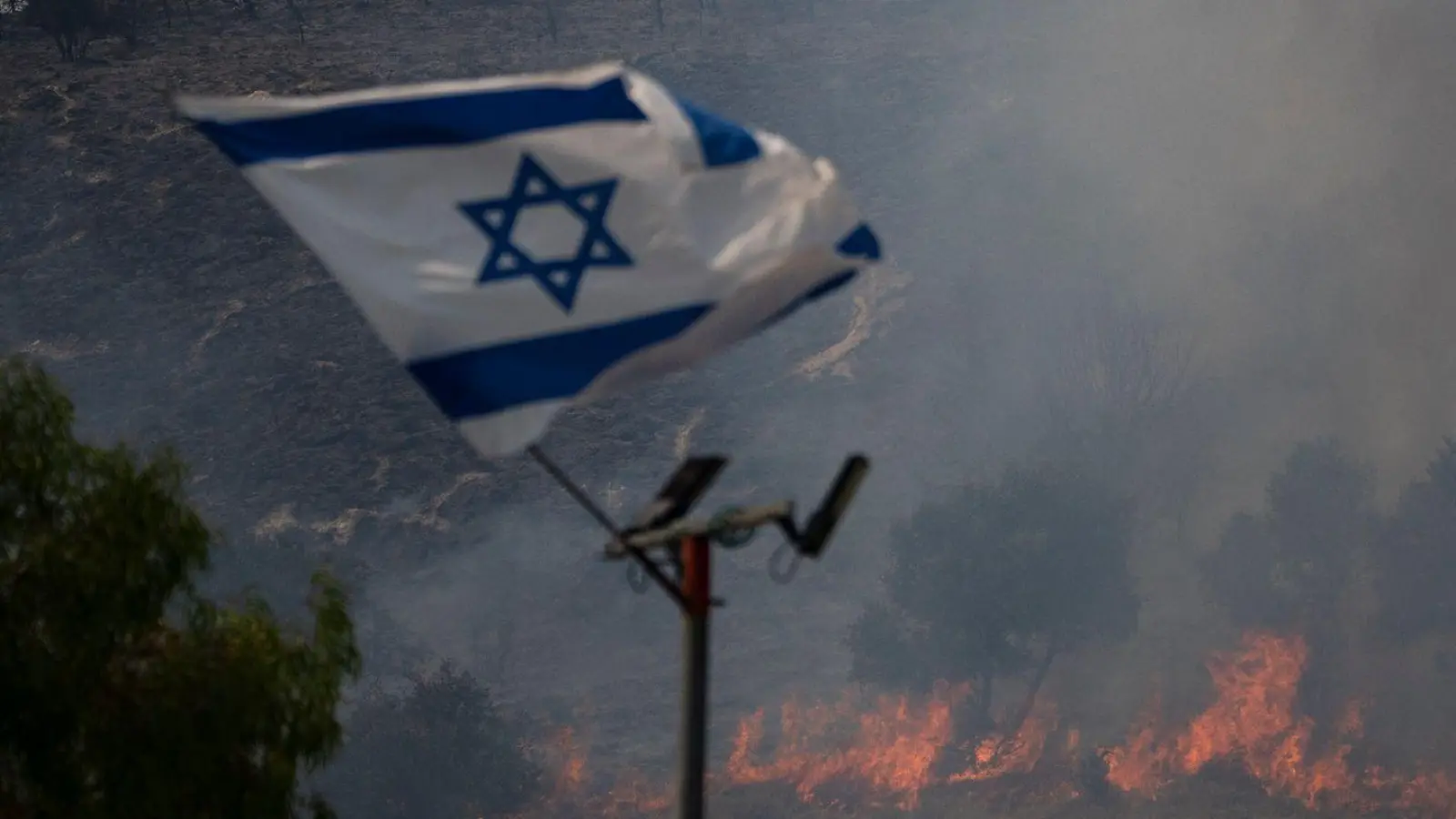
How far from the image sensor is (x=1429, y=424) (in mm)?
100562

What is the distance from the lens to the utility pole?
8.67 metres

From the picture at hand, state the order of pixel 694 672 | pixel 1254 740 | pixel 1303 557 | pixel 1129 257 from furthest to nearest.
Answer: pixel 1129 257 → pixel 1303 557 → pixel 1254 740 → pixel 694 672

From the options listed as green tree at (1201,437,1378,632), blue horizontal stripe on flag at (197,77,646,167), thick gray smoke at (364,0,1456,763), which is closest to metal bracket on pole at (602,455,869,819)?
blue horizontal stripe on flag at (197,77,646,167)

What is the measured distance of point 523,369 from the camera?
9242 mm

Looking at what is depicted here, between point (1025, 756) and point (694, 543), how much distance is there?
2674 inches

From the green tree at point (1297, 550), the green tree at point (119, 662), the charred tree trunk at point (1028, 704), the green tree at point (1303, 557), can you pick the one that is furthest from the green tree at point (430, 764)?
the green tree at point (119, 662)

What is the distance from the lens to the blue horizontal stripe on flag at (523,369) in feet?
30.0

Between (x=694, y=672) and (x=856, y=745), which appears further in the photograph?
(x=856, y=745)

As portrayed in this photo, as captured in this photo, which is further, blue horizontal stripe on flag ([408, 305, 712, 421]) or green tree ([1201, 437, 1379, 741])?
green tree ([1201, 437, 1379, 741])

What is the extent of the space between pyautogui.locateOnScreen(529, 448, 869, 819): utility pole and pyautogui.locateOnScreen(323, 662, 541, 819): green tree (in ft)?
181

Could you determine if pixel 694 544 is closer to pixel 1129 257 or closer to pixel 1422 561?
pixel 1422 561

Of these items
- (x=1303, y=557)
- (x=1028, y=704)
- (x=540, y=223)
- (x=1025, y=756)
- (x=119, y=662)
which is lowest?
(x=1025, y=756)

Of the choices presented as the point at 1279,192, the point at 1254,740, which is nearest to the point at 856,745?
the point at 1254,740

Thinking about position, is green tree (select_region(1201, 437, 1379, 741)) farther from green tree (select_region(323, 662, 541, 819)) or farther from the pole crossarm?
the pole crossarm
